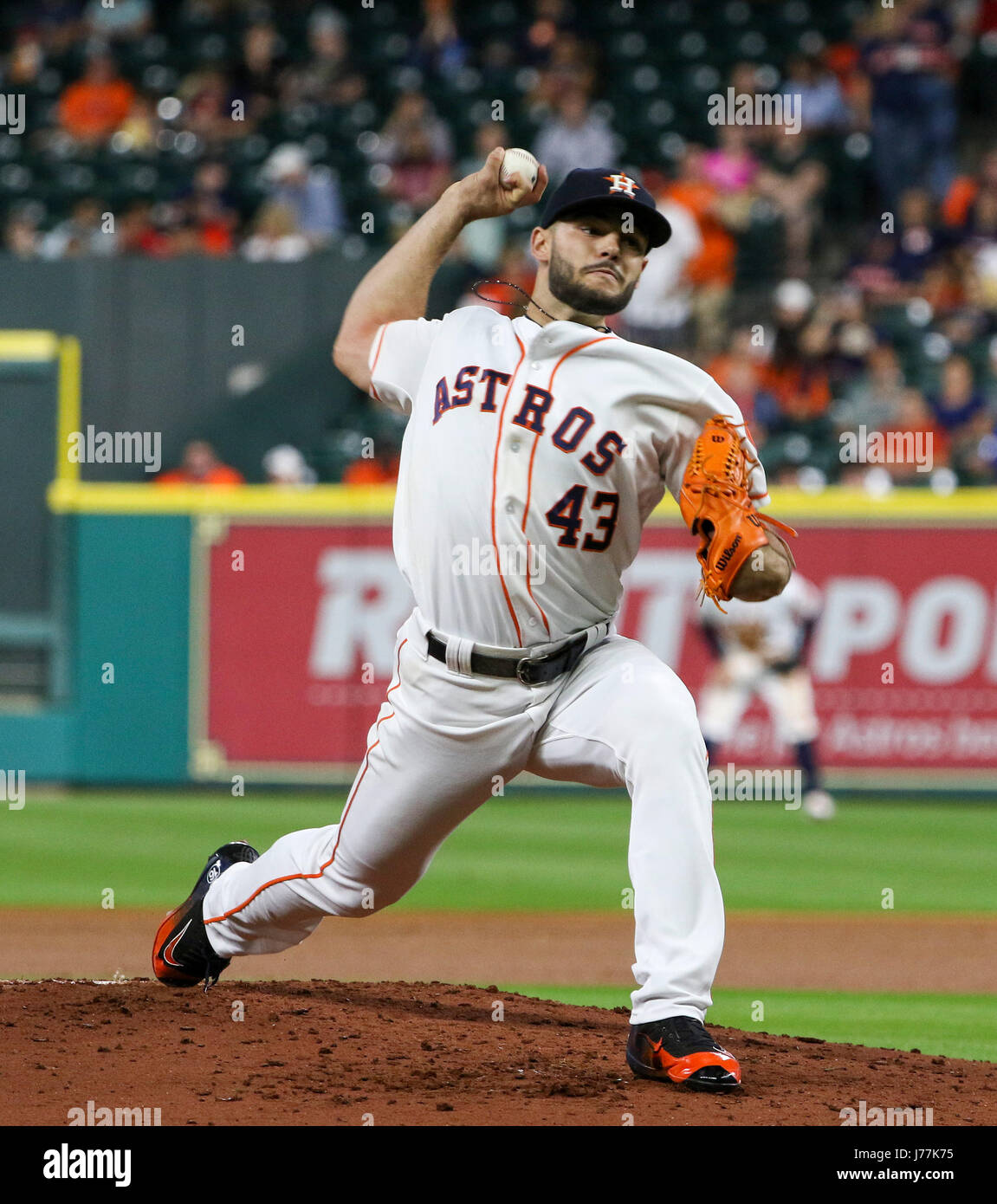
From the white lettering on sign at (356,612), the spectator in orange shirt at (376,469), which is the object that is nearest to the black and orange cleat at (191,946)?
the white lettering on sign at (356,612)

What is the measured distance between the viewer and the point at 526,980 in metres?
6.32

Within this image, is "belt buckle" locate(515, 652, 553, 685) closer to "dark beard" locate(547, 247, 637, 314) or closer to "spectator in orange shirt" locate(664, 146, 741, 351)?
"dark beard" locate(547, 247, 637, 314)

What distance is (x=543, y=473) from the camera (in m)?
4.24

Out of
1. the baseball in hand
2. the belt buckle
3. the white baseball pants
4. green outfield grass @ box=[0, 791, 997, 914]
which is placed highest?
the baseball in hand

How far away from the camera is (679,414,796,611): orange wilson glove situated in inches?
159

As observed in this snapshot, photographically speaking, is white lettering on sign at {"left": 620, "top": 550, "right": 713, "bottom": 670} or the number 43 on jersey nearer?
the number 43 on jersey

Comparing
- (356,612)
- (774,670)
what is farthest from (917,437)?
(356,612)

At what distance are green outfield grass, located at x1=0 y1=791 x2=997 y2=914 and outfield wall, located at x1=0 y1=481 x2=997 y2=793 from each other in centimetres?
30

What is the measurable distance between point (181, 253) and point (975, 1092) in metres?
10.5

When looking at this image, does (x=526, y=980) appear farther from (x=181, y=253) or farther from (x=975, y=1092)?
(x=181, y=253)

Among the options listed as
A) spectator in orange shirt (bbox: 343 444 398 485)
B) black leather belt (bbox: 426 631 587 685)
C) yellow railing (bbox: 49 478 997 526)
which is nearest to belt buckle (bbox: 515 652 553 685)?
black leather belt (bbox: 426 631 587 685)

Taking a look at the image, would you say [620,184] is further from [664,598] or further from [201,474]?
[201,474]

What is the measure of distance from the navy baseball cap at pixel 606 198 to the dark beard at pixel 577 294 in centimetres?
11

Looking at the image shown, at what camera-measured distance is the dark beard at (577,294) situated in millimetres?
4398
